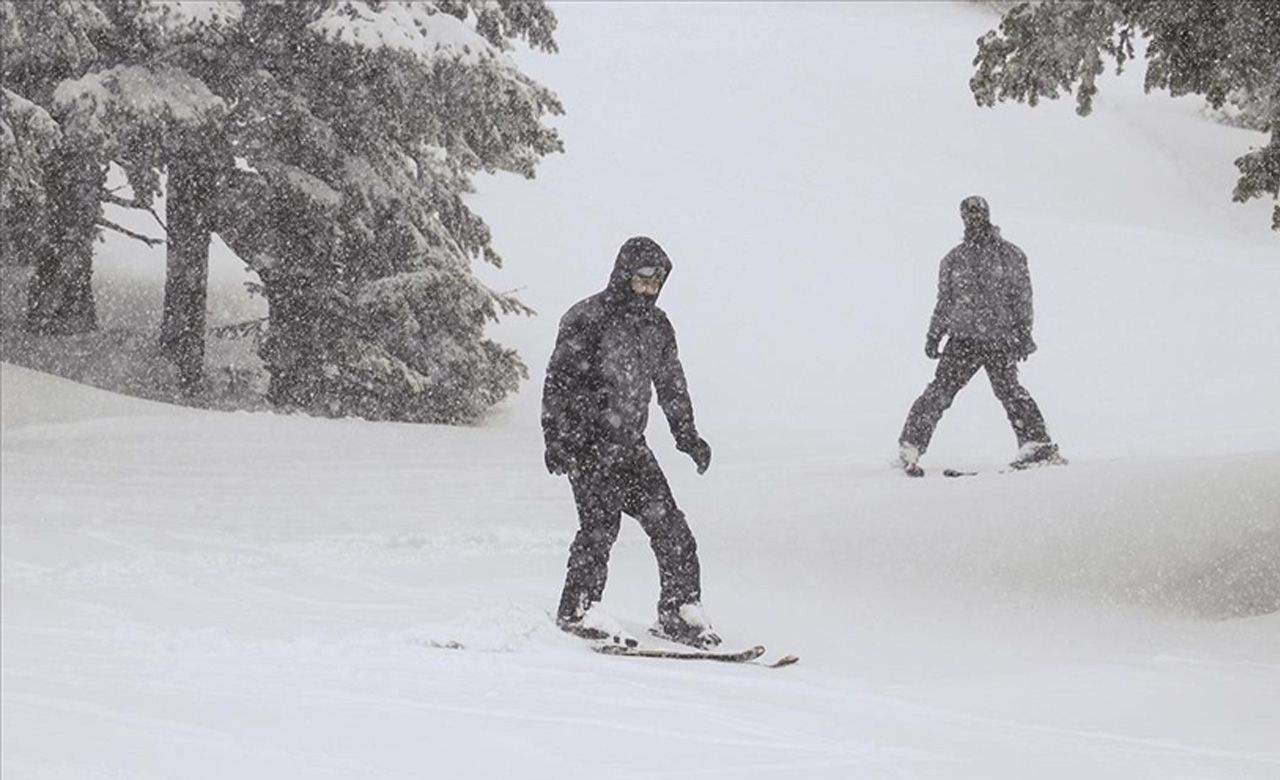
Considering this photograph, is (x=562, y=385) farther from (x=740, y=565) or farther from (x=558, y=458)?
(x=740, y=565)

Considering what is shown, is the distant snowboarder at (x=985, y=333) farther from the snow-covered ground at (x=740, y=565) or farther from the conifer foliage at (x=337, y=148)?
the conifer foliage at (x=337, y=148)

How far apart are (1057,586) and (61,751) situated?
5.76 m

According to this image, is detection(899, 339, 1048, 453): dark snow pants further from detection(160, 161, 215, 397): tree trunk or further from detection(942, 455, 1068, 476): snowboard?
detection(160, 161, 215, 397): tree trunk

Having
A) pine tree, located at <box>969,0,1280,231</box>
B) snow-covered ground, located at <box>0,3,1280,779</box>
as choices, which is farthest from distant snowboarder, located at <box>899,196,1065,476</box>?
pine tree, located at <box>969,0,1280,231</box>

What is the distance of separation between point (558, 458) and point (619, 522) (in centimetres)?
47

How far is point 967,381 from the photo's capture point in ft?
41.5

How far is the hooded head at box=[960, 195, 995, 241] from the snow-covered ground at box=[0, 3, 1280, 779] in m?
1.83

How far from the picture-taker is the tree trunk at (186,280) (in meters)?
19.9

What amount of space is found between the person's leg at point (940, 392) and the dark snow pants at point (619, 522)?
16.1ft

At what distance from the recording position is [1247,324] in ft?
69.0

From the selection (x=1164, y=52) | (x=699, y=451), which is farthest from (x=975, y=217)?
(x=699, y=451)

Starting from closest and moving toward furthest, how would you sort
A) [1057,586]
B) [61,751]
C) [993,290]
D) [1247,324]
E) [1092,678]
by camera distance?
[61,751]
[1092,678]
[1057,586]
[993,290]
[1247,324]

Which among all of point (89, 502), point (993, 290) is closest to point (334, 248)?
point (89, 502)

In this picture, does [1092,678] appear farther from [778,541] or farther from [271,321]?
[271,321]
